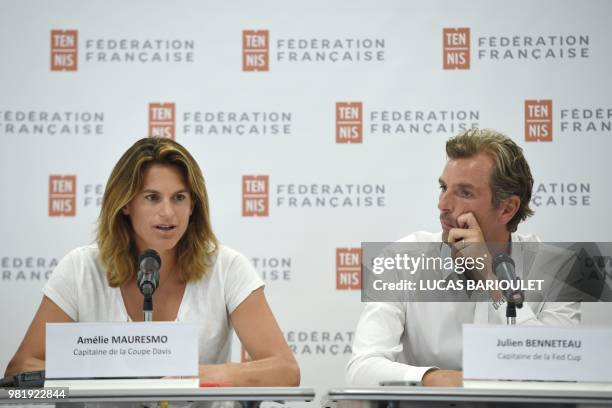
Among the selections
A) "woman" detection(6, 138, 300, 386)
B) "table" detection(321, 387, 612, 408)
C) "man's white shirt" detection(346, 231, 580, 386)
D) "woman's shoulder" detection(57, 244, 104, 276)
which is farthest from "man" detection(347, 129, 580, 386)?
"woman's shoulder" detection(57, 244, 104, 276)

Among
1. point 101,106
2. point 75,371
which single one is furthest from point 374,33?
point 75,371

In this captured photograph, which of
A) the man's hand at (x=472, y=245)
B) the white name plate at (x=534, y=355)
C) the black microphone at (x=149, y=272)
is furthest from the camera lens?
the man's hand at (x=472, y=245)

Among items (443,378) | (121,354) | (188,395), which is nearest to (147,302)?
(121,354)

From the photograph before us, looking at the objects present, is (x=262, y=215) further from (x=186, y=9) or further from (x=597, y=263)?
(x=597, y=263)

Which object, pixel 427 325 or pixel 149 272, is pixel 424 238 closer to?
pixel 427 325

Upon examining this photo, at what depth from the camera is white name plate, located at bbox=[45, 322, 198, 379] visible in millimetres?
2062

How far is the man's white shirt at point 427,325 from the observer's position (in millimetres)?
2680

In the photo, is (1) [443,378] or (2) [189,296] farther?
(2) [189,296]

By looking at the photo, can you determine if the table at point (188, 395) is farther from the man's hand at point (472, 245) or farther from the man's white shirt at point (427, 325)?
the man's hand at point (472, 245)

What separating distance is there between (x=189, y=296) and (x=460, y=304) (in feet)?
3.20

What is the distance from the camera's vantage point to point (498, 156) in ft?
9.71

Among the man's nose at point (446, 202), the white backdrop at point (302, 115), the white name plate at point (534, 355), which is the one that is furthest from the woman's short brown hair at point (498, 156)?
the white name plate at point (534, 355)

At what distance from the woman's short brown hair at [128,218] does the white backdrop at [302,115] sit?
0.84 metres

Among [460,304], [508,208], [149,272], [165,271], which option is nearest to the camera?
[149,272]
